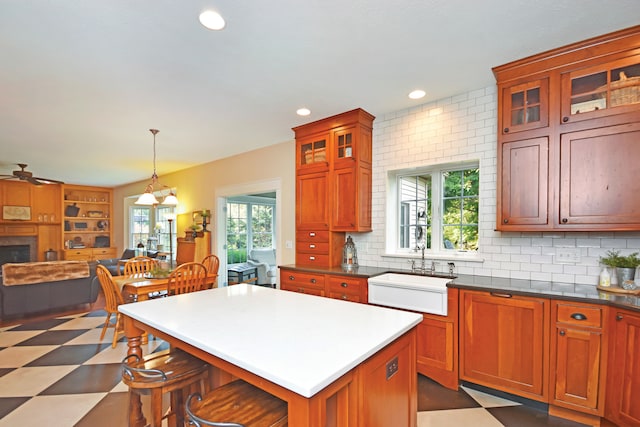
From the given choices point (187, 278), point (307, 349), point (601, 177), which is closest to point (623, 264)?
point (601, 177)

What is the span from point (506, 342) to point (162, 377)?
2.33m

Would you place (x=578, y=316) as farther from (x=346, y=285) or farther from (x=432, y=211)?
(x=346, y=285)

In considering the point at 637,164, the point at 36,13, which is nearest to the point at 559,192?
the point at 637,164

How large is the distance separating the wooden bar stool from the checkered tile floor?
31.8 inches

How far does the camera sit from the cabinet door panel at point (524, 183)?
2330 millimetres

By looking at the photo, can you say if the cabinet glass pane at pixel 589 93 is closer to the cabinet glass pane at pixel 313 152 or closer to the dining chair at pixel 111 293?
the cabinet glass pane at pixel 313 152

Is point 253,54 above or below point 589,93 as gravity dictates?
above

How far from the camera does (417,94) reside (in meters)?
2.97

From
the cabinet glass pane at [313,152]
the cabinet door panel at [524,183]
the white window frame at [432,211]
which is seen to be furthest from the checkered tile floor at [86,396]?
the cabinet glass pane at [313,152]

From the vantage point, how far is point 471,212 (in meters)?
3.09

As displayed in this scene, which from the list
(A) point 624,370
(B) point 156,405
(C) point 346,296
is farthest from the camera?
(C) point 346,296

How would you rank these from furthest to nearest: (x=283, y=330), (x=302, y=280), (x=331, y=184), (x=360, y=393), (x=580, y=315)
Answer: (x=331, y=184), (x=302, y=280), (x=580, y=315), (x=283, y=330), (x=360, y=393)

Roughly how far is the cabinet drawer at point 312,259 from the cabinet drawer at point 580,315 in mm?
2213

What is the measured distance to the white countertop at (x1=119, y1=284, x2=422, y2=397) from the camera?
0.99 metres
